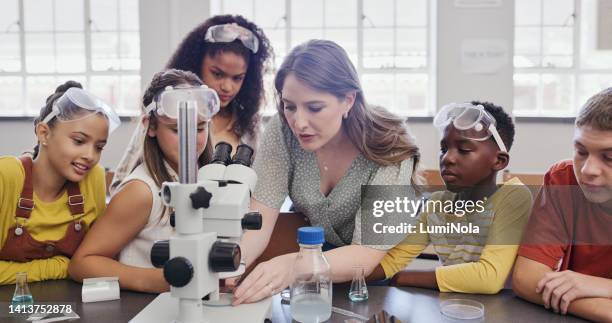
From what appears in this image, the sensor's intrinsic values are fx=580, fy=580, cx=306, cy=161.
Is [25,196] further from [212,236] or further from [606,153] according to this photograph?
[606,153]

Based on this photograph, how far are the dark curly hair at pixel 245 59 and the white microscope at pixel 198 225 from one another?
1.45 meters

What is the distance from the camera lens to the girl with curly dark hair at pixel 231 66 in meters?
2.33

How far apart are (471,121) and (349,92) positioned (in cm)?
35

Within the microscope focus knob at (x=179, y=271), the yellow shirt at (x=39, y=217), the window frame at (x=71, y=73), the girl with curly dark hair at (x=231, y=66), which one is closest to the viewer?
the microscope focus knob at (x=179, y=271)

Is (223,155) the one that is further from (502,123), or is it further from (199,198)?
(502,123)

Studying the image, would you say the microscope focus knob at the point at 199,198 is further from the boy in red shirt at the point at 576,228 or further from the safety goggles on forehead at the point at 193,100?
the boy in red shirt at the point at 576,228

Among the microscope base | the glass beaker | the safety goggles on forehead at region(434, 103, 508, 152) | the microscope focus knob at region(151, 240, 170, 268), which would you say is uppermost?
the safety goggles on forehead at region(434, 103, 508, 152)

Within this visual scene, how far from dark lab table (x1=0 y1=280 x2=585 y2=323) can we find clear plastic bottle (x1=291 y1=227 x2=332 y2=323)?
0.09 feet

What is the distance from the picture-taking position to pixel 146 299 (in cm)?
129

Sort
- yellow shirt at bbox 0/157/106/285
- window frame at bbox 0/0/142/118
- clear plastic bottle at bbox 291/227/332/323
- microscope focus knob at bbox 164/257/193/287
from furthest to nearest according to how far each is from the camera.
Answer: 1. window frame at bbox 0/0/142/118
2. yellow shirt at bbox 0/157/106/285
3. clear plastic bottle at bbox 291/227/332/323
4. microscope focus knob at bbox 164/257/193/287

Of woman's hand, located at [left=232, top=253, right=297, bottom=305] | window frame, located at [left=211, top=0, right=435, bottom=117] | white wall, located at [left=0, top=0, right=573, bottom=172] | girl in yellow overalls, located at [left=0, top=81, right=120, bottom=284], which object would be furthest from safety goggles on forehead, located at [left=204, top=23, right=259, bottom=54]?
window frame, located at [left=211, top=0, right=435, bottom=117]

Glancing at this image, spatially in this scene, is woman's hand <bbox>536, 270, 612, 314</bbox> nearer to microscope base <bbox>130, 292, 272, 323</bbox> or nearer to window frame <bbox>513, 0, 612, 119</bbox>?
microscope base <bbox>130, 292, 272, 323</bbox>

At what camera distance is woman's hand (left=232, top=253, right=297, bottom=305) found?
1.18 m

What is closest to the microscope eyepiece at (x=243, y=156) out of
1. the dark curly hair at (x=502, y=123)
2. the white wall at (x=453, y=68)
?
the dark curly hair at (x=502, y=123)
